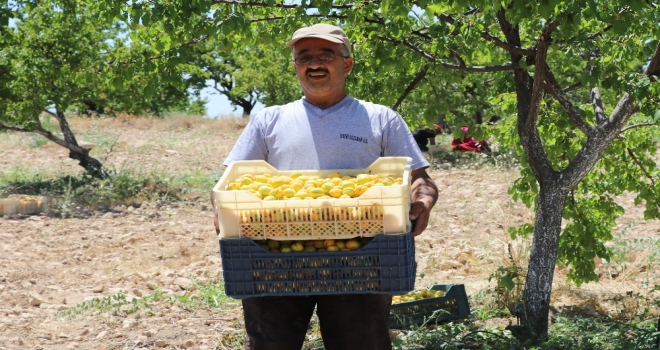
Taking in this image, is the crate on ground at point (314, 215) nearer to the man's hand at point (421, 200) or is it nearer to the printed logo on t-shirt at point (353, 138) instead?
the man's hand at point (421, 200)

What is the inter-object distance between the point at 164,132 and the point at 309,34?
20.2 meters

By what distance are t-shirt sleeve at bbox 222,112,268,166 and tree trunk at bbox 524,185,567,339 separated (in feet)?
7.82

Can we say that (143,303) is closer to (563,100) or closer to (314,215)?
(563,100)

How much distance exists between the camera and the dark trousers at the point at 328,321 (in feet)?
10.7

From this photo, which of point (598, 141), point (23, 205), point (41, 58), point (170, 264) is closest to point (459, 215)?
point (170, 264)

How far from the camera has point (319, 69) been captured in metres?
3.42

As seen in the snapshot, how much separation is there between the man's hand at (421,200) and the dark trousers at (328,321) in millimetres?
316

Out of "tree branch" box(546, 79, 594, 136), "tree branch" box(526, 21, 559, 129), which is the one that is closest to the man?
"tree branch" box(526, 21, 559, 129)

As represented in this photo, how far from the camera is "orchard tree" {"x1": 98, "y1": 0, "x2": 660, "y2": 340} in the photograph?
429 centimetres

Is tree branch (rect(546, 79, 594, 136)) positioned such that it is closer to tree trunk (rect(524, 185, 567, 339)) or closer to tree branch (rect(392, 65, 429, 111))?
tree trunk (rect(524, 185, 567, 339))

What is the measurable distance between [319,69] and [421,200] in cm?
67

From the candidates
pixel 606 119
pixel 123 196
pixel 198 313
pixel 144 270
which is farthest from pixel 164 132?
pixel 606 119

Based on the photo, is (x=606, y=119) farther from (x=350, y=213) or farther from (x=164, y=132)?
(x=164, y=132)

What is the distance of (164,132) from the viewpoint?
2298 centimetres
